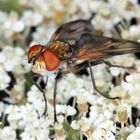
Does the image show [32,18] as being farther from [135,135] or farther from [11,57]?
[135,135]

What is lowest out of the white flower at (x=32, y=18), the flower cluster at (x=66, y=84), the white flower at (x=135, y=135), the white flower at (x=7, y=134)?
the white flower at (x=135, y=135)

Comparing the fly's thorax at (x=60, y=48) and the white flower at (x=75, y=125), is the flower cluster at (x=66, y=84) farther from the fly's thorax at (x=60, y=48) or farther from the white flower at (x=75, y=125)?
the fly's thorax at (x=60, y=48)

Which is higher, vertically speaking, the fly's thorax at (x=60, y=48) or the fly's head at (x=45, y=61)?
the fly's thorax at (x=60, y=48)

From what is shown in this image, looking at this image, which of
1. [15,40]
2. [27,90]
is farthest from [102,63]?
[15,40]

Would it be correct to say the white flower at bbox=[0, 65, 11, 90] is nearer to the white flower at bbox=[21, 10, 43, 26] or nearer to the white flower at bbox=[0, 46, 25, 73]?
the white flower at bbox=[0, 46, 25, 73]

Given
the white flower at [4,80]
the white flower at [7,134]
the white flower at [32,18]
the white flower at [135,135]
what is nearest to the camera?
the white flower at [135,135]

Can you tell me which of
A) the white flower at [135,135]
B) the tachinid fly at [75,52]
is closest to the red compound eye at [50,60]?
the tachinid fly at [75,52]

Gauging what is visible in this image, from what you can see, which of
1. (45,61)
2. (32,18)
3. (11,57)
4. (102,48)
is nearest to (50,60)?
(45,61)

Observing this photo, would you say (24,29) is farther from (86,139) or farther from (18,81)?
(86,139)
